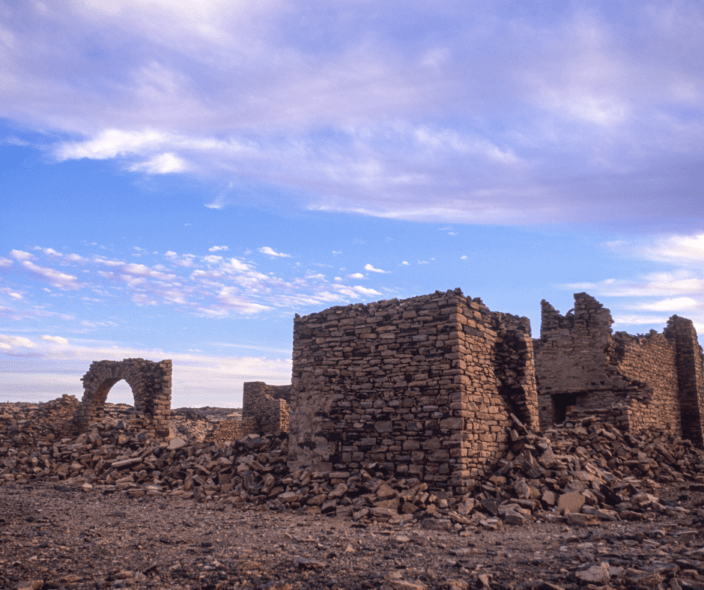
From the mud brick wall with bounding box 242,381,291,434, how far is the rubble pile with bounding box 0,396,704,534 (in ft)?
25.2

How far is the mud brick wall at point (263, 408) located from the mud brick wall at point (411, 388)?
12223 mm

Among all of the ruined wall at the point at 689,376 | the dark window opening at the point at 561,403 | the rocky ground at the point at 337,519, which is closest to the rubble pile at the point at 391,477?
the rocky ground at the point at 337,519

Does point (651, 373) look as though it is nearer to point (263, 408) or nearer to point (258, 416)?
point (263, 408)

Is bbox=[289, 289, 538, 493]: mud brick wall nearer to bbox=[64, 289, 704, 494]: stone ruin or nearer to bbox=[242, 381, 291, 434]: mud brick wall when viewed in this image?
bbox=[64, 289, 704, 494]: stone ruin

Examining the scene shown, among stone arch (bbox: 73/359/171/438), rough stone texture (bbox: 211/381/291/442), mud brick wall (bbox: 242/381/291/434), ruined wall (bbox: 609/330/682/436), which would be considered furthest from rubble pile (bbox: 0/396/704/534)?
mud brick wall (bbox: 242/381/291/434)

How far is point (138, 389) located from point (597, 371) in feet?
48.6

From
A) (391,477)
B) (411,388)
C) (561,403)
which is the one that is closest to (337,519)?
(391,477)

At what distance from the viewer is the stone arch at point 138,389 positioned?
17.1 metres

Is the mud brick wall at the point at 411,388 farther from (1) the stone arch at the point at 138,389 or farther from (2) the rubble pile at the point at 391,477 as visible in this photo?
(1) the stone arch at the point at 138,389

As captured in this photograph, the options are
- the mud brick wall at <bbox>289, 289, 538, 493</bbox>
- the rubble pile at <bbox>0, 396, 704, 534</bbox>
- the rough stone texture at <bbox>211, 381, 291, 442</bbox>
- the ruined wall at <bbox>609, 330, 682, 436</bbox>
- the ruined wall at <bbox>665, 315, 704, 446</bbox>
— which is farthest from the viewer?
the rough stone texture at <bbox>211, 381, 291, 442</bbox>

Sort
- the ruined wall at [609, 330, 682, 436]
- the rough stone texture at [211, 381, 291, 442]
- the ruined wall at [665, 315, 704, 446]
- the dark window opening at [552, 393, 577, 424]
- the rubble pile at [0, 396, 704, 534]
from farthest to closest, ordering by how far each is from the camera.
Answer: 1. the rough stone texture at [211, 381, 291, 442]
2. the ruined wall at [665, 315, 704, 446]
3. the dark window opening at [552, 393, 577, 424]
4. the ruined wall at [609, 330, 682, 436]
5. the rubble pile at [0, 396, 704, 534]

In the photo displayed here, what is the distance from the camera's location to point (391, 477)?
984cm

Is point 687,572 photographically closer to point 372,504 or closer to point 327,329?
point 372,504

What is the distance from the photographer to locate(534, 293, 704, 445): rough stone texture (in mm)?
16906
